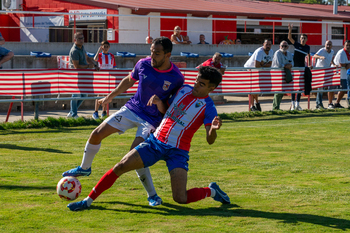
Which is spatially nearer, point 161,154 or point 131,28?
point 161,154

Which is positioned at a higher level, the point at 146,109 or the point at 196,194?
the point at 146,109

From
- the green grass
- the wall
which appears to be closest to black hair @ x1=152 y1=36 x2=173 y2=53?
the green grass

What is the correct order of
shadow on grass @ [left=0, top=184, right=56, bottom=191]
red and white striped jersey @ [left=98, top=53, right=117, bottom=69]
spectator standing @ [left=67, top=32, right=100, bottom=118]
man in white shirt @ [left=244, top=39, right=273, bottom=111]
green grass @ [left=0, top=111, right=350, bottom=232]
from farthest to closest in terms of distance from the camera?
man in white shirt @ [left=244, top=39, right=273, bottom=111] < red and white striped jersey @ [left=98, top=53, right=117, bottom=69] < spectator standing @ [left=67, top=32, right=100, bottom=118] < shadow on grass @ [left=0, top=184, right=56, bottom=191] < green grass @ [left=0, top=111, right=350, bottom=232]

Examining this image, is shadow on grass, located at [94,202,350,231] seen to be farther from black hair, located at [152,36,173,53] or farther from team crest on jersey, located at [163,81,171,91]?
black hair, located at [152,36,173,53]

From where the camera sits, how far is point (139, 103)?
6.03m

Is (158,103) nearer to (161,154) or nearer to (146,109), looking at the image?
(161,154)

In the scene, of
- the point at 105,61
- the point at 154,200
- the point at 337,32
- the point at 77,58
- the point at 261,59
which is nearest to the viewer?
the point at 154,200

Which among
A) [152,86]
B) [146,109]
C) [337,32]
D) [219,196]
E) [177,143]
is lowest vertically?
[219,196]

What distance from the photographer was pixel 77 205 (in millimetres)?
5262

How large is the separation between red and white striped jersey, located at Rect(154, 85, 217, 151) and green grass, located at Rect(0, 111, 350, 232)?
77cm

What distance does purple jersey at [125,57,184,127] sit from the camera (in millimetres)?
5793

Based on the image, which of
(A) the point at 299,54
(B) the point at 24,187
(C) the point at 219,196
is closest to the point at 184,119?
(C) the point at 219,196

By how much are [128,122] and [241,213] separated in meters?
1.70

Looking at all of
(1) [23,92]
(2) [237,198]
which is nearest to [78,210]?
(2) [237,198]
